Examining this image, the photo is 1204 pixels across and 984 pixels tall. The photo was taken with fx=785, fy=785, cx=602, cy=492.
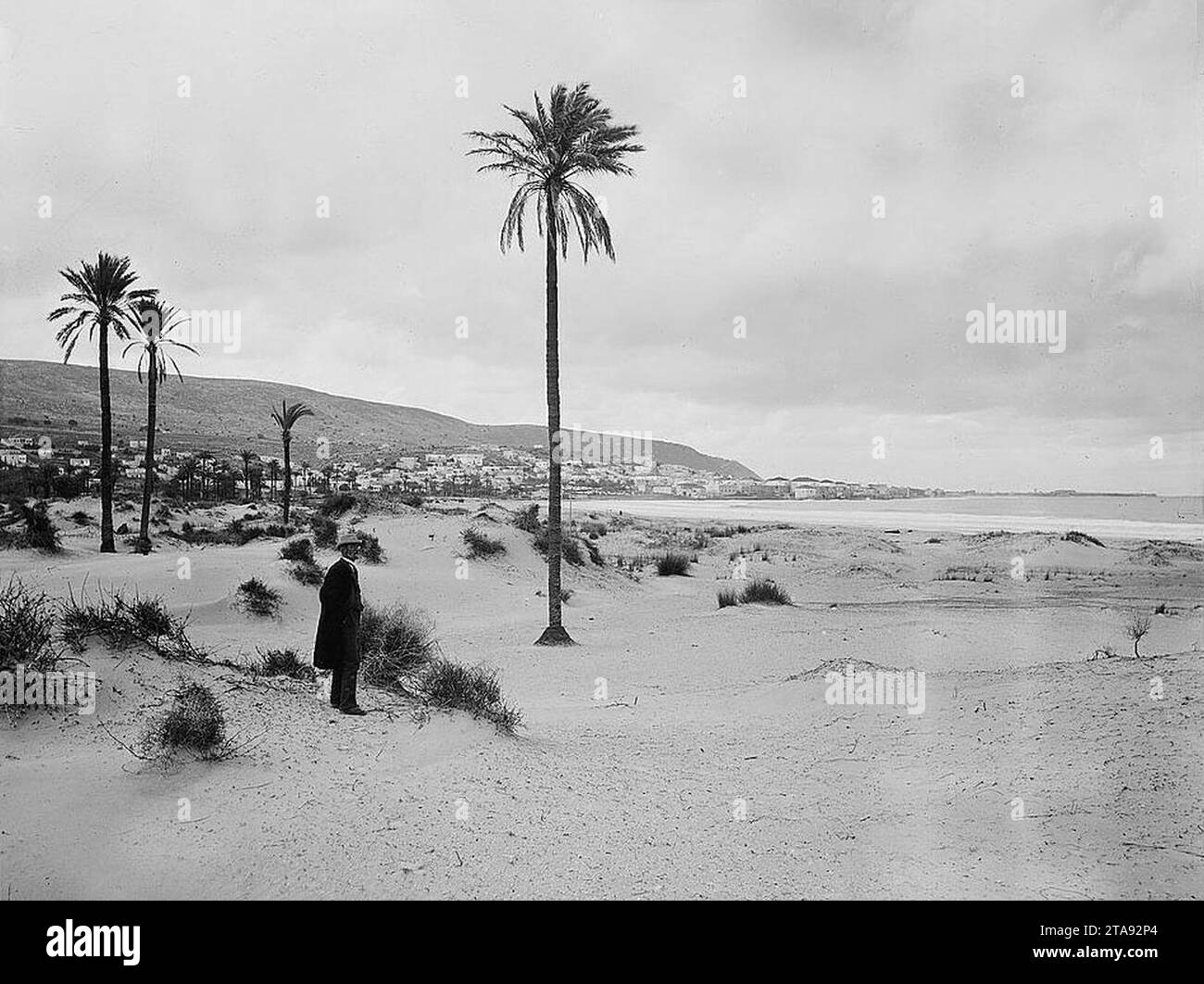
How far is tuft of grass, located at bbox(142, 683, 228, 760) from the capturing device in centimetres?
568

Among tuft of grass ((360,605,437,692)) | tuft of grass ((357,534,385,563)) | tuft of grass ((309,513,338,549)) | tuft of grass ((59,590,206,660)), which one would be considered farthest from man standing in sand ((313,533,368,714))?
tuft of grass ((309,513,338,549))

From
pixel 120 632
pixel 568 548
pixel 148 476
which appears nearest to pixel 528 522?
pixel 568 548

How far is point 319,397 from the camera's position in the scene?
127062 millimetres

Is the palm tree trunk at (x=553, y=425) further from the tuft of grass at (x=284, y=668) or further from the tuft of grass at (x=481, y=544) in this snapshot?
the tuft of grass at (x=481, y=544)

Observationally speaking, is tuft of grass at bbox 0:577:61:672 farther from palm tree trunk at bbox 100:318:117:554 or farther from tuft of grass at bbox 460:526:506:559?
palm tree trunk at bbox 100:318:117:554

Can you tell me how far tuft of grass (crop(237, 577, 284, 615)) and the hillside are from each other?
52081 millimetres

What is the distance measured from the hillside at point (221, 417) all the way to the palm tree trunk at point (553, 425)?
2214 inches

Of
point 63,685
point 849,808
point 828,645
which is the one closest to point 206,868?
point 63,685

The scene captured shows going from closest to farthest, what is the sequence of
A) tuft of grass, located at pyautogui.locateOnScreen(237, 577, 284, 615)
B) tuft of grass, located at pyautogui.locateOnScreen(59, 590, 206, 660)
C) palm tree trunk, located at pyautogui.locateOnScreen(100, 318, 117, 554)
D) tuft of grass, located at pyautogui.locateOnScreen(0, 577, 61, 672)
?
tuft of grass, located at pyautogui.locateOnScreen(0, 577, 61, 672)
tuft of grass, located at pyautogui.locateOnScreen(59, 590, 206, 660)
tuft of grass, located at pyautogui.locateOnScreen(237, 577, 284, 615)
palm tree trunk, located at pyautogui.locateOnScreen(100, 318, 117, 554)

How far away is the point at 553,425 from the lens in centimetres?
1641

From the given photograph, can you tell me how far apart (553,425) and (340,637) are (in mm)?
9373

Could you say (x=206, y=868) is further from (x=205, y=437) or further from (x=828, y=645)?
(x=205, y=437)

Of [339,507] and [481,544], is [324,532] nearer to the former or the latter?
[481,544]
